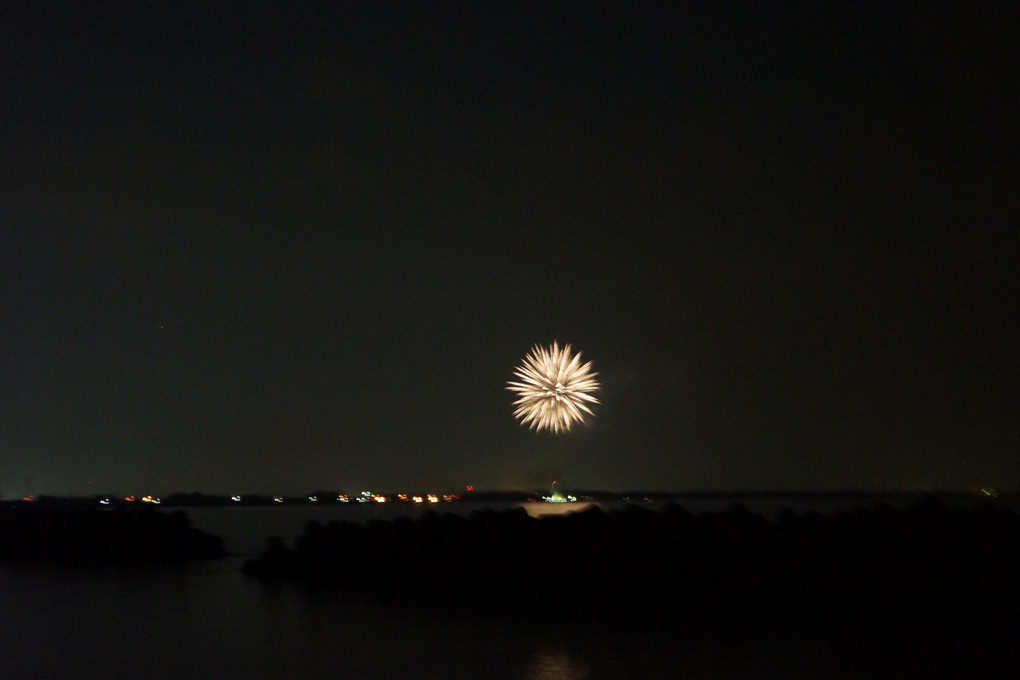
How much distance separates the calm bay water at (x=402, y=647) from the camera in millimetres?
13531

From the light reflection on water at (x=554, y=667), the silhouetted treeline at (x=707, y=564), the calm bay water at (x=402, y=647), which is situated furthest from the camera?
the silhouetted treeline at (x=707, y=564)

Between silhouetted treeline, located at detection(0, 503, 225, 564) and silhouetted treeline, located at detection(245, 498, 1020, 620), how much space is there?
7977mm

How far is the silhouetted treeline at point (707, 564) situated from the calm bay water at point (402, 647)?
1674 millimetres

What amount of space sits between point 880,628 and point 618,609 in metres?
4.77

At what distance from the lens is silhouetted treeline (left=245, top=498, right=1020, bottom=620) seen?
18.1m

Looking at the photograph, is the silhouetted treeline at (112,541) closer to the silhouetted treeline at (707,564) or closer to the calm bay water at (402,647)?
the silhouetted treeline at (707,564)

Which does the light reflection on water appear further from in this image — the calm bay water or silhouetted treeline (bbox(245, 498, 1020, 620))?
silhouetted treeline (bbox(245, 498, 1020, 620))

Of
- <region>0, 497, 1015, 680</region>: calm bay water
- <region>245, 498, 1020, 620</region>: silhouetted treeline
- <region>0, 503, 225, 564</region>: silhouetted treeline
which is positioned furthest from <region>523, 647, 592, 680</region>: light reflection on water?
<region>0, 503, 225, 564</region>: silhouetted treeline

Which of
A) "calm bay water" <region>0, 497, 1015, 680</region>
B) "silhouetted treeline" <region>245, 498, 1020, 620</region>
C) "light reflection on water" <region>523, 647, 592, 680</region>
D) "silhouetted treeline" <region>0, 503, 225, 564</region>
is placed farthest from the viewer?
"silhouetted treeline" <region>0, 503, 225, 564</region>

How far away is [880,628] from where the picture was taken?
1652 centimetres

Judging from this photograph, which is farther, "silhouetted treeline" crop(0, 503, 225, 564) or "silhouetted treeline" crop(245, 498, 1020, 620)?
"silhouetted treeline" crop(0, 503, 225, 564)

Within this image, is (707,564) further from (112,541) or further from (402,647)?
(112,541)

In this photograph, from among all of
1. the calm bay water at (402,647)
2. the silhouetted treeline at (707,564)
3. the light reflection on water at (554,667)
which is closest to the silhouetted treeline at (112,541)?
the silhouetted treeline at (707,564)

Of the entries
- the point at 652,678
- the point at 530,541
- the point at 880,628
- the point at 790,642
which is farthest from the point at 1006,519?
the point at 652,678
